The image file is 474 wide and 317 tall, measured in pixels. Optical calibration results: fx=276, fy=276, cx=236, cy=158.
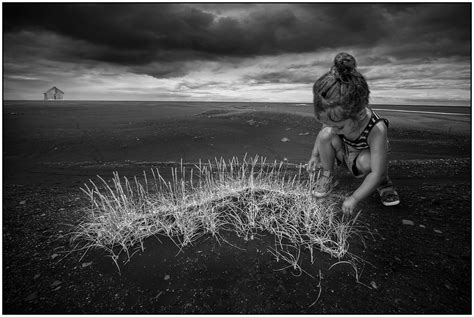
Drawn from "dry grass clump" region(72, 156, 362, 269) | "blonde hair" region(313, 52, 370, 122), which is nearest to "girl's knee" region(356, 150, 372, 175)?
"dry grass clump" region(72, 156, 362, 269)

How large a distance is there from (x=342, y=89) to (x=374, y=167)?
69cm

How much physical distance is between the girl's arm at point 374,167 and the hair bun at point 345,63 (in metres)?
0.59

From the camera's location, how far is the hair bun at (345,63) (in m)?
1.75

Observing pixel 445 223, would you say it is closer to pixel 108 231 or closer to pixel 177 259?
pixel 177 259

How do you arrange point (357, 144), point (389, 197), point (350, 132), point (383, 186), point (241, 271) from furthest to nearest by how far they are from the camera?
point (383, 186) → point (389, 197) → point (357, 144) → point (350, 132) → point (241, 271)

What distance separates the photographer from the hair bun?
1.75 meters

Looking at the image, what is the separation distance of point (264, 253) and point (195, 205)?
72 centimetres

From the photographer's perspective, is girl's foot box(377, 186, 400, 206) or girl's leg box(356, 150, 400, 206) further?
girl's foot box(377, 186, 400, 206)

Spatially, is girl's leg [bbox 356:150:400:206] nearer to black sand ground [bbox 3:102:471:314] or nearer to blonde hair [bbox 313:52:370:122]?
black sand ground [bbox 3:102:471:314]

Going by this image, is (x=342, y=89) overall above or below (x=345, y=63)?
below

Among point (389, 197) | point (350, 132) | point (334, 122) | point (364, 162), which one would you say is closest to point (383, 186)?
point (389, 197)

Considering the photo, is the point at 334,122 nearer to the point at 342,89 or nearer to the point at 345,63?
the point at 342,89

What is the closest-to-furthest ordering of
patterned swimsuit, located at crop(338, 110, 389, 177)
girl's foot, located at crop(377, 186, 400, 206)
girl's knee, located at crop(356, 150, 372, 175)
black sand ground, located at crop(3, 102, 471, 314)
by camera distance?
black sand ground, located at crop(3, 102, 471, 314) → patterned swimsuit, located at crop(338, 110, 389, 177) → girl's knee, located at crop(356, 150, 372, 175) → girl's foot, located at crop(377, 186, 400, 206)

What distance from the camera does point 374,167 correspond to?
2.06m
